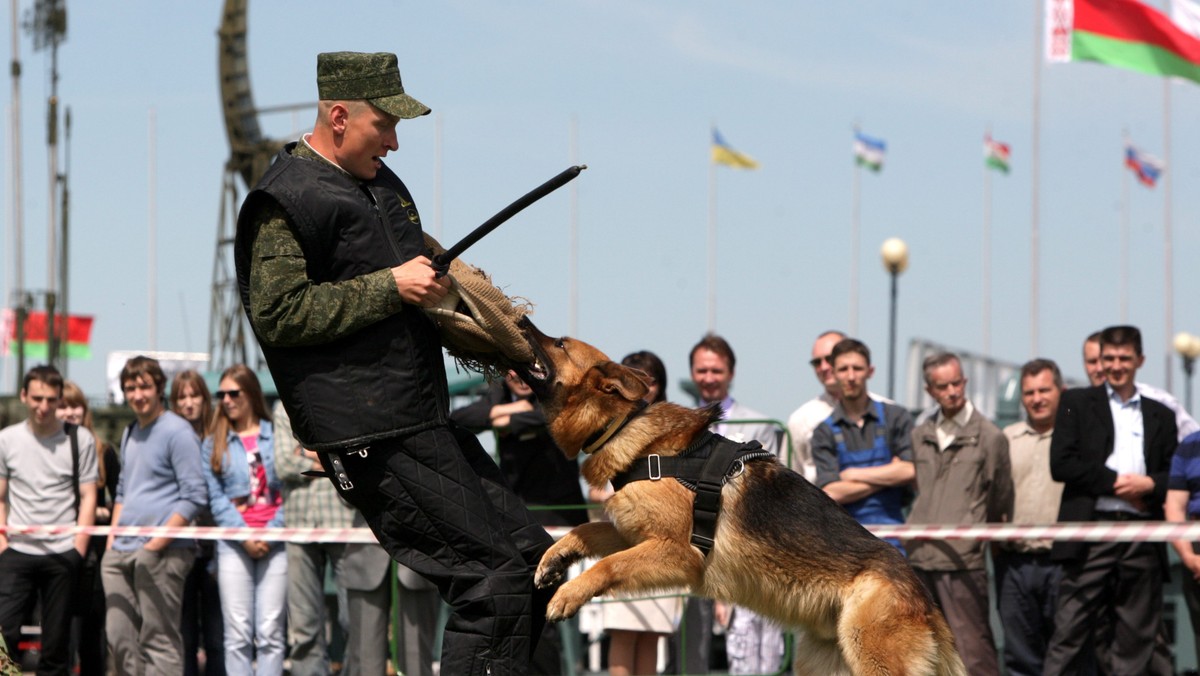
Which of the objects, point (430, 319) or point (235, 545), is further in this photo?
point (235, 545)

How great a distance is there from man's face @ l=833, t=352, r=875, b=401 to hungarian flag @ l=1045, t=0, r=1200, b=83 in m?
6.90

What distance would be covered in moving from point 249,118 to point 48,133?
6.20m

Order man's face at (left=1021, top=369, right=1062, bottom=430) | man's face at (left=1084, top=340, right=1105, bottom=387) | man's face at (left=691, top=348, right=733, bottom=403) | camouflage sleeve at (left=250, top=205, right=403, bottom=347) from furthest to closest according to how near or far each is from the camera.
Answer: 1. man's face at (left=691, top=348, right=733, bottom=403)
2. man's face at (left=1021, top=369, right=1062, bottom=430)
3. man's face at (left=1084, top=340, right=1105, bottom=387)
4. camouflage sleeve at (left=250, top=205, right=403, bottom=347)

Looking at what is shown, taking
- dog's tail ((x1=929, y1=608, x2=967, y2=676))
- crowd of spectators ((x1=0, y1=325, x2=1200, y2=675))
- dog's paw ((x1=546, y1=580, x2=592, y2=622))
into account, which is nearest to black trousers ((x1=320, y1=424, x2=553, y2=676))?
dog's paw ((x1=546, y1=580, x2=592, y2=622))

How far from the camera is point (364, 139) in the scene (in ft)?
14.0

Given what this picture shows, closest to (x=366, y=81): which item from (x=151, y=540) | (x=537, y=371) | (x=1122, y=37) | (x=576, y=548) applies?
(x=537, y=371)

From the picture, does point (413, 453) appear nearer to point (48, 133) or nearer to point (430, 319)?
point (430, 319)

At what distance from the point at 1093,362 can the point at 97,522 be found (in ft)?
20.0

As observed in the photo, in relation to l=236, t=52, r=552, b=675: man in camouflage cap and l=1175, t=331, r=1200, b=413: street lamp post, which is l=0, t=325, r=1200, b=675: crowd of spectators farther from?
l=1175, t=331, r=1200, b=413: street lamp post

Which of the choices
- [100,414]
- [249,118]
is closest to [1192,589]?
[100,414]

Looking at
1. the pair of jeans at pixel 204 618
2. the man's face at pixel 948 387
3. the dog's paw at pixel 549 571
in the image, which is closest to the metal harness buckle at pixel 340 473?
the dog's paw at pixel 549 571

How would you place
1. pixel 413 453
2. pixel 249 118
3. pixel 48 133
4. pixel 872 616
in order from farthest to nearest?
1. pixel 249 118
2. pixel 48 133
3. pixel 872 616
4. pixel 413 453

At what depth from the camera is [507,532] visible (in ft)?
14.1

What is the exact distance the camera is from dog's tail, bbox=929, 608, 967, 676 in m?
4.89
